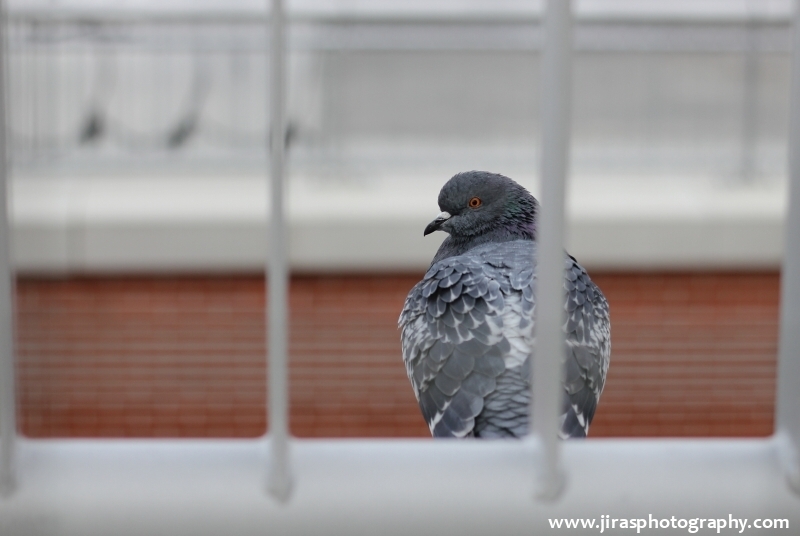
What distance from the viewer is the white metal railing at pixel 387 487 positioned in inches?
24.0

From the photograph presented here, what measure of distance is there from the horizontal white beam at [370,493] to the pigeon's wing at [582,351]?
411 mm

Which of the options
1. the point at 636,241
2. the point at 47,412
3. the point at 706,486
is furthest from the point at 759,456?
the point at 47,412

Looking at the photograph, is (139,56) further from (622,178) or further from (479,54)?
(622,178)

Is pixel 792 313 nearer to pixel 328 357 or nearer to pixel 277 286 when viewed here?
pixel 277 286

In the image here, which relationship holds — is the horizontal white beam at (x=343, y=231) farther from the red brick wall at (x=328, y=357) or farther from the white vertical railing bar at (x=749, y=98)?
the white vertical railing bar at (x=749, y=98)

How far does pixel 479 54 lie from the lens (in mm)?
3334

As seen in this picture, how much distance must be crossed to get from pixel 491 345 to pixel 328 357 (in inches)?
87.4

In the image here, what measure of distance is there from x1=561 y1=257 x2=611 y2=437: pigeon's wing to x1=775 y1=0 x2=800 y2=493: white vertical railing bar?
41 cm

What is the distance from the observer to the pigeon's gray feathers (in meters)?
1.07

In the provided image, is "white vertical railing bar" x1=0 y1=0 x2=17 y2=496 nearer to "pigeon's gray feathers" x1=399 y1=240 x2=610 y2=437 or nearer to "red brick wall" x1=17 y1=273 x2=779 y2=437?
"pigeon's gray feathers" x1=399 y1=240 x2=610 y2=437

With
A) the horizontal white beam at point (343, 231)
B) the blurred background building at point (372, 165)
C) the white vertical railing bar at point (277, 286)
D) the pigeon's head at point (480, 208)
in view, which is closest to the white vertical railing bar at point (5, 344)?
the white vertical railing bar at point (277, 286)

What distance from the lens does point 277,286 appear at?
57 cm

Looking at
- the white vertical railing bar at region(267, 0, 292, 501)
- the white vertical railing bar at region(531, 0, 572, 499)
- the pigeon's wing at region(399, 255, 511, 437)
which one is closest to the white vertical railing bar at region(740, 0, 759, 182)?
the pigeon's wing at region(399, 255, 511, 437)

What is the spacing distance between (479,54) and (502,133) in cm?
34
